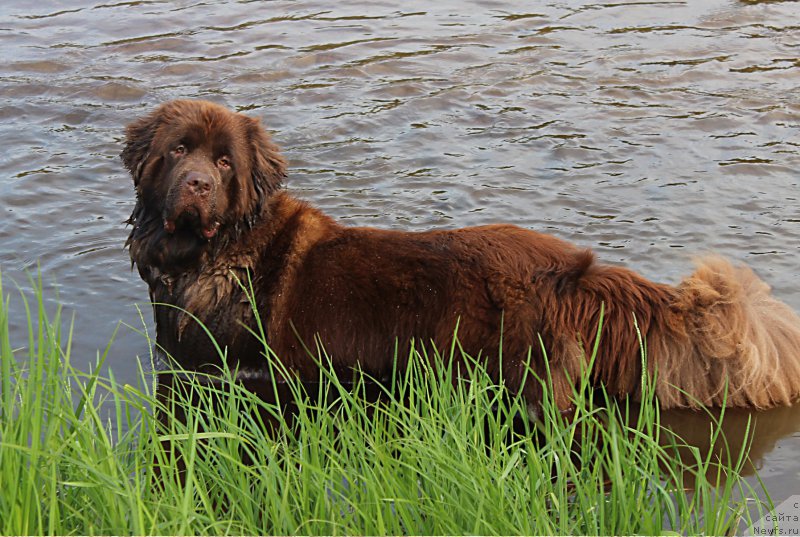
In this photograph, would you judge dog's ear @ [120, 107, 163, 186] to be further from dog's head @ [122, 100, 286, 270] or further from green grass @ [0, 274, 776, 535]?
green grass @ [0, 274, 776, 535]

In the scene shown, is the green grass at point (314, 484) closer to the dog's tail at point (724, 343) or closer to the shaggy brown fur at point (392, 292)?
the shaggy brown fur at point (392, 292)

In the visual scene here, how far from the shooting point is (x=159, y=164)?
574 cm

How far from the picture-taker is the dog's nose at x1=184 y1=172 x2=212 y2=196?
5.51 meters

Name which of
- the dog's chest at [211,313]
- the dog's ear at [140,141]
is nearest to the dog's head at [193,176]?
the dog's ear at [140,141]

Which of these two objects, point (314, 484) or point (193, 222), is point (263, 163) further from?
point (314, 484)

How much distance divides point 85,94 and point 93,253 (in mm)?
3533

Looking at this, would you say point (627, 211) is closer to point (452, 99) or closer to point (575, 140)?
point (575, 140)

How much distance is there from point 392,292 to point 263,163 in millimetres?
1055

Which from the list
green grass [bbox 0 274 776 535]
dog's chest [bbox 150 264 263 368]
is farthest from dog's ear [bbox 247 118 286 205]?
green grass [bbox 0 274 776 535]

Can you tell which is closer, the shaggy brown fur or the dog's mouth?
the shaggy brown fur

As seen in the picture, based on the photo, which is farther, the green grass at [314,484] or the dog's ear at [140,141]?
the dog's ear at [140,141]

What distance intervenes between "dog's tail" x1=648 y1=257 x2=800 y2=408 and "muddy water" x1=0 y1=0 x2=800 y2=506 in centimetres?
27

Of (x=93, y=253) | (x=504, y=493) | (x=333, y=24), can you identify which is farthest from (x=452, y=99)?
(x=504, y=493)

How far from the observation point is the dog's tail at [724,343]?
5.40 m
